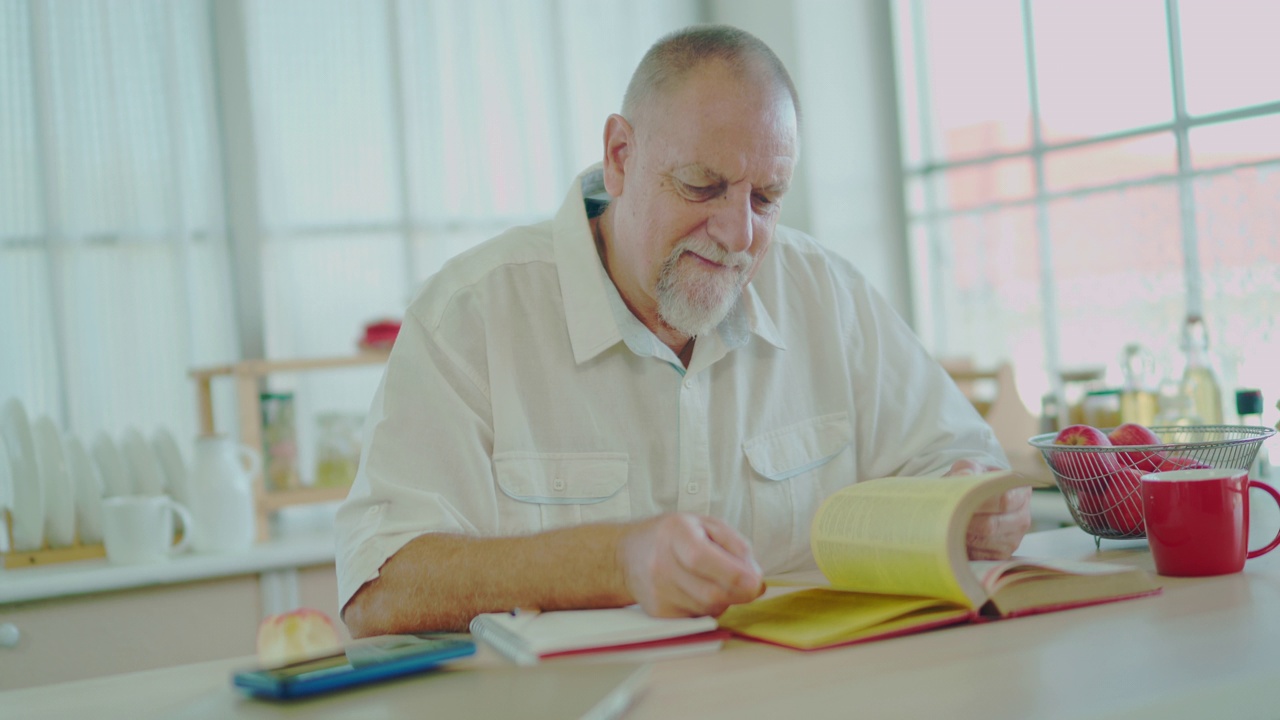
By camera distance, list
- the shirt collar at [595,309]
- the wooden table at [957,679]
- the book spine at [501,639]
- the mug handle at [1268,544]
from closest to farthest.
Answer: the wooden table at [957,679]
the book spine at [501,639]
the mug handle at [1268,544]
the shirt collar at [595,309]

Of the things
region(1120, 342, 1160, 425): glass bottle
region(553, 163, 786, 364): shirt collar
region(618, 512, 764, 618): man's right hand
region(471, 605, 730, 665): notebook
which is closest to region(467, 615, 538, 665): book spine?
region(471, 605, 730, 665): notebook

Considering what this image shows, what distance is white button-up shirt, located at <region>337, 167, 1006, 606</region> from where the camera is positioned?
136 cm

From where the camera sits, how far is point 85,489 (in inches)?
101

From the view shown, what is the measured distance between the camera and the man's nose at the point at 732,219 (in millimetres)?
1397

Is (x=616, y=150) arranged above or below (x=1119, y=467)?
above

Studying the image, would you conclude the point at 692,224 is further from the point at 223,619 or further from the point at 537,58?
the point at 537,58

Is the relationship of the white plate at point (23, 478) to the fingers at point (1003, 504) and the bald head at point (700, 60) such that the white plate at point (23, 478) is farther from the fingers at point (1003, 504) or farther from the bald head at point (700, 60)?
the fingers at point (1003, 504)

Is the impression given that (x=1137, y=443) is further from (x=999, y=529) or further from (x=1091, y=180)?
(x=1091, y=180)

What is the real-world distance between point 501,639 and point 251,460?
6.25 feet

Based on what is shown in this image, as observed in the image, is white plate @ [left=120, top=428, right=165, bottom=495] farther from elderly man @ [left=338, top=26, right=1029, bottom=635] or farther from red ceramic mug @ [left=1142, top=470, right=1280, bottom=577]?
red ceramic mug @ [left=1142, top=470, right=1280, bottom=577]

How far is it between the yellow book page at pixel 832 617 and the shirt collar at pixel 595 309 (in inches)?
19.9

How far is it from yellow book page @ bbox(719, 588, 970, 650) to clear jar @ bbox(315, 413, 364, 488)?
199cm

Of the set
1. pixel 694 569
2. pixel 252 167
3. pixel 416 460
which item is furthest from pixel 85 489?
pixel 694 569


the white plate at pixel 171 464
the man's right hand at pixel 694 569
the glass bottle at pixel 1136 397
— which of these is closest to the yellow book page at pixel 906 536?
the man's right hand at pixel 694 569
